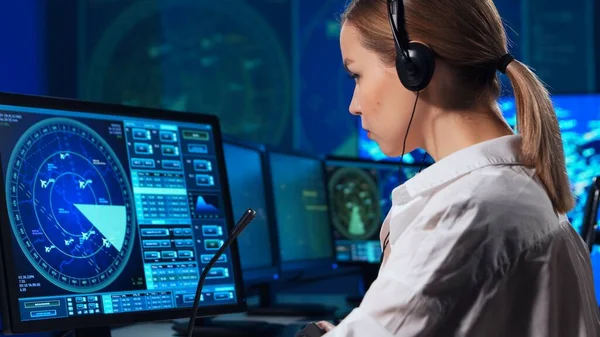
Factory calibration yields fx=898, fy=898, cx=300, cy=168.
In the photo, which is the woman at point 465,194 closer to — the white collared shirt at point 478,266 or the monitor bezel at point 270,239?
the white collared shirt at point 478,266

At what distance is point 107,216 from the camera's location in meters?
1.45

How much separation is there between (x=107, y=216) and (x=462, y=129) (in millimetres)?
609

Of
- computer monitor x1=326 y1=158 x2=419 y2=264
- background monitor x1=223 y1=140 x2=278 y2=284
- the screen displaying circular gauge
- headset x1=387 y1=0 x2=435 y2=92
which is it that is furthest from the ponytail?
the screen displaying circular gauge

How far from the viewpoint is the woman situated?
0.96 metres

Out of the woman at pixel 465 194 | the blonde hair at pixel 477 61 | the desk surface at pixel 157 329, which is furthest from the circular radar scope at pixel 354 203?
the blonde hair at pixel 477 61

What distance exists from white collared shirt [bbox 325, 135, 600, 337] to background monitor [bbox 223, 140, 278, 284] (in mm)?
1198

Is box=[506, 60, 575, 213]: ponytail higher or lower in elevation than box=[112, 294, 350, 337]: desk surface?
higher

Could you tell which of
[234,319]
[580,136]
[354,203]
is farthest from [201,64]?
[234,319]

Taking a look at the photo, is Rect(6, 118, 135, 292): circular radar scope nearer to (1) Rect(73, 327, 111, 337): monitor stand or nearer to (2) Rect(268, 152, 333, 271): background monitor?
(1) Rect(73, 327, 111, 337): monitor stand

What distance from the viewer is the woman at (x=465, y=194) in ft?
3.15

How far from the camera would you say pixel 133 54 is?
480cm

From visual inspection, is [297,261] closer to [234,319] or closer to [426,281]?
[234,319]

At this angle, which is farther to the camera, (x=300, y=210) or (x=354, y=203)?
(x=354, y=203)

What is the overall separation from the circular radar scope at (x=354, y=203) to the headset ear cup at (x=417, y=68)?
1.97 meters
